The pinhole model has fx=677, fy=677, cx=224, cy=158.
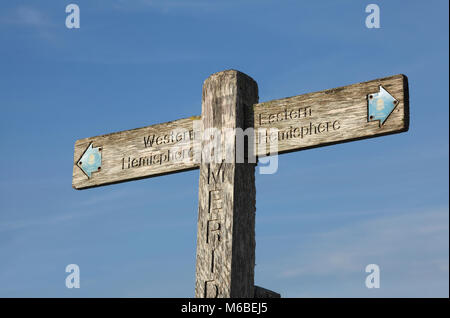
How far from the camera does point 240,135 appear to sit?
4770 mm

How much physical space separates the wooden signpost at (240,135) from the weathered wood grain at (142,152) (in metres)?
0.01

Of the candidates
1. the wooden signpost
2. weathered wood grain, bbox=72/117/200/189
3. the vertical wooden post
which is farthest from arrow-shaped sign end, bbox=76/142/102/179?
the vertical wooden post

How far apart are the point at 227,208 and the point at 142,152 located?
1060 mm

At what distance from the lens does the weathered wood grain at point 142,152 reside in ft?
16.8

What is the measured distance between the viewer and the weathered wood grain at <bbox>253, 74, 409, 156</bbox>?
14.3 ft

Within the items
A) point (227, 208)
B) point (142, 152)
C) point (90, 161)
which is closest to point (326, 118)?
point (227, 208)

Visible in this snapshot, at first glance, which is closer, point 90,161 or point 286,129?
point 286,129

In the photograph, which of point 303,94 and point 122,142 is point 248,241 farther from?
point 122,142

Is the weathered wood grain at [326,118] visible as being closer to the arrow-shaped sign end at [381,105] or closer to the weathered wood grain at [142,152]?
the arrow-shaped sign end at [381,105]

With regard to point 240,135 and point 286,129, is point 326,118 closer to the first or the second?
point 286,129

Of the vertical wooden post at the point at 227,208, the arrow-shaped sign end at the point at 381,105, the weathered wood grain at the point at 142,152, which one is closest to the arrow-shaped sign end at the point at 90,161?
the weathered wood grain at the point at 142,152
